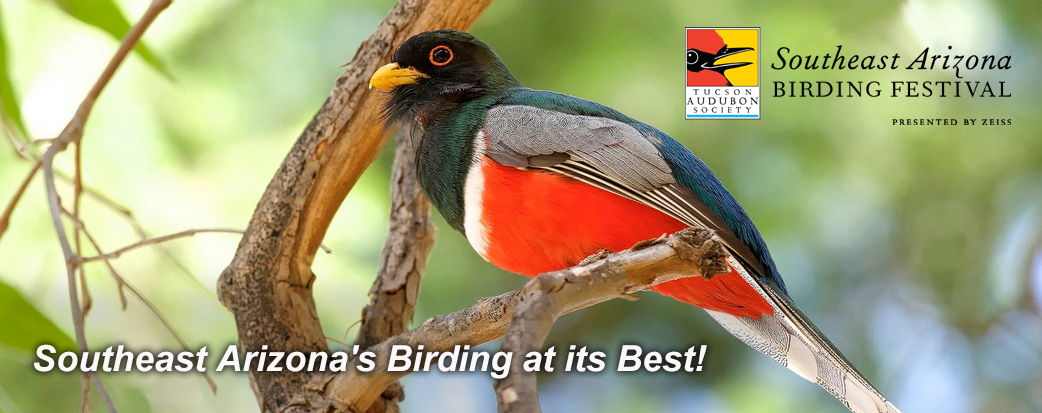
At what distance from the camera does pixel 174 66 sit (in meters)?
2.56

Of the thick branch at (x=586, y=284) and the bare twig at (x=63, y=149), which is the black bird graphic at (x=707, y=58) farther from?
the bare twig at (x=63, y=149)

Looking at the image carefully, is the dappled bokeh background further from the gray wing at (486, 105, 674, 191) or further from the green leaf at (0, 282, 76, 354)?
the gray wing at (486, 105, 674, 191)

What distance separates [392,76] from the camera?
168 centimetres

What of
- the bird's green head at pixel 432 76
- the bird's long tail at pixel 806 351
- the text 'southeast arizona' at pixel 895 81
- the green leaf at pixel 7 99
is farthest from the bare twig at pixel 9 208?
the text 'southeast arizona' at pixel 895 81

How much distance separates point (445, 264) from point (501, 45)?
679 millimetres

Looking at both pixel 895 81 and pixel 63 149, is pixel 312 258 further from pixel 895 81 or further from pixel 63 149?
pixel 895 81

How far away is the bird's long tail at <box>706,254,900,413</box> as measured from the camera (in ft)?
4.41

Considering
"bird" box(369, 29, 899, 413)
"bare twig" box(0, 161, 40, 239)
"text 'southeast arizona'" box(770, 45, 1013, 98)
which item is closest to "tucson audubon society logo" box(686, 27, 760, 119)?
"text 'southeast arizona'" box(770, 45, 1013, 98)

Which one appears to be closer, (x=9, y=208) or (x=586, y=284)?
(x=586, y=284)

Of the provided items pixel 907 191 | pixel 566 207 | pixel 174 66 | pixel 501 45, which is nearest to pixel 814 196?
pixel 907 191

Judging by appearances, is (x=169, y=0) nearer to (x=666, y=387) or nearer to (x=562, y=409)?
(x=562, y=409)

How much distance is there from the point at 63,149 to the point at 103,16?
52 centimetres

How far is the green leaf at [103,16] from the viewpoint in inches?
78.0

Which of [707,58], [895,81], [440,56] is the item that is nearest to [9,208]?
[440,56]
